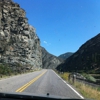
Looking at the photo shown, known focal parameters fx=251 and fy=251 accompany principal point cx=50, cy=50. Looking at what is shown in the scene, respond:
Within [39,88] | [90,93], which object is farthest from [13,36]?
[90,93]

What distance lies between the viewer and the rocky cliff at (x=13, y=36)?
78.0 meters

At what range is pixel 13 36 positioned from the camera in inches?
3383

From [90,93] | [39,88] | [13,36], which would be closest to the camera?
[90,93]

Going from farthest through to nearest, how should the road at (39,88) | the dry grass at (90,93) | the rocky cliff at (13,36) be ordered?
the rocky cliff at (13,36) < the road at (39,88) < the dry grass at (90,93)

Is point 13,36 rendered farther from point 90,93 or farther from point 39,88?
point 90,93

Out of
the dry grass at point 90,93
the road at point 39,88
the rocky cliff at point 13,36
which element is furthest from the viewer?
the rocky cliff at point 13,36

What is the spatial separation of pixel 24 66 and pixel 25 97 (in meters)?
77.8

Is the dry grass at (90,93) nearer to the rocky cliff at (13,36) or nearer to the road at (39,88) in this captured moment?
the road at (39,88)

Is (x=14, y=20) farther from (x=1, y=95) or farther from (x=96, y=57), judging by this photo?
(x=1, y=95)

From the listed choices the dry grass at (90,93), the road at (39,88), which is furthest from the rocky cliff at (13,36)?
the dry grass at (90,93)

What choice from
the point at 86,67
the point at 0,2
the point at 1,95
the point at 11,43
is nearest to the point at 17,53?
the point at 11,43

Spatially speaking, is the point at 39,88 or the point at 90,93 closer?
the point at 90,93

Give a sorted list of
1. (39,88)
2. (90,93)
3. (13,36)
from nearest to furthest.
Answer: (90,93) < (39,88) < (13,36)

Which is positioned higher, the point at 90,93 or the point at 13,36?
the point at 13,36
